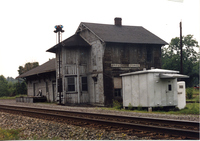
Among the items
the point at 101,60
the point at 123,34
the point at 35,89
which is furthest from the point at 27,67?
the point at 101,60

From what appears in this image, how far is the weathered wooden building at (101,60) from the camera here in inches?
914

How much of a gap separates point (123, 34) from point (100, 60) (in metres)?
4.15

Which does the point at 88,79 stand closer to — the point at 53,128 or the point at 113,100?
the point at 113,100

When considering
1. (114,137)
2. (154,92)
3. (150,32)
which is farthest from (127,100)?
(150,32)

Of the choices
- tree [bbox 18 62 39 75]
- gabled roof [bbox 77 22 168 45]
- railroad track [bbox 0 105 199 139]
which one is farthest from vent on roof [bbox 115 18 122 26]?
tree [bbox 18 62 39 75]

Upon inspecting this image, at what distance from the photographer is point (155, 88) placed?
52.1 ft

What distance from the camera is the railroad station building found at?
76.2 feet

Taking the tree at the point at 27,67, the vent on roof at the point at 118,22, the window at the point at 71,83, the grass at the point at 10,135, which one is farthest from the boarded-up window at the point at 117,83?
the tree at the point at 27,67

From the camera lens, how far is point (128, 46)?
2431cm

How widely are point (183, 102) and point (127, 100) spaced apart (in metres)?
3.60

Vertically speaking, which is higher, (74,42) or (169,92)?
(74,42)

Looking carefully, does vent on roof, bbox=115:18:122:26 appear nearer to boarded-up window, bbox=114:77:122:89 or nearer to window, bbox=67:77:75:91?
boarded-up window, bbox=114:77:122:89

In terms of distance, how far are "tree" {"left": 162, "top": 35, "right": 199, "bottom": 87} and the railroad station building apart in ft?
107

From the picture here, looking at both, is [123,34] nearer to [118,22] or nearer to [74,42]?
[118,22]
